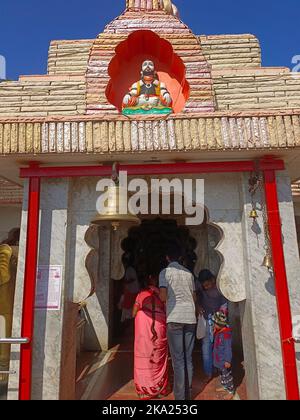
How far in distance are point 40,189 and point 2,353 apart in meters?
2.11

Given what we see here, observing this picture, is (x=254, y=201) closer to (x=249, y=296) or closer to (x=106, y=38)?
(x=249, y=296)

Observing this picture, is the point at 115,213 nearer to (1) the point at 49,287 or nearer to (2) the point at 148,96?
(1) the point at 49,287

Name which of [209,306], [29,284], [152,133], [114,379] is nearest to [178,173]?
[152,133]

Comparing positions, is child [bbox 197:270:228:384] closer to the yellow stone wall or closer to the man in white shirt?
the man in white shirt

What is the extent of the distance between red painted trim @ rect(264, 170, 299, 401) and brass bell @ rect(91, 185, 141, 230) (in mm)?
1463

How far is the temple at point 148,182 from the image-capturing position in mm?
3309

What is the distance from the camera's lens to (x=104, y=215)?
3.07 meters

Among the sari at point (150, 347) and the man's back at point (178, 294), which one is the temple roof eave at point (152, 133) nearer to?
the man's back at point (178, 294)

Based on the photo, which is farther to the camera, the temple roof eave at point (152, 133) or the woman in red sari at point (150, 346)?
the woman in red sari at point (150, 346)

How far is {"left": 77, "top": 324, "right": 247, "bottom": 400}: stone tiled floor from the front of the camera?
4289 millimetres

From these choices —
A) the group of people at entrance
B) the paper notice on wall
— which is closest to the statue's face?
the group of people at entrance

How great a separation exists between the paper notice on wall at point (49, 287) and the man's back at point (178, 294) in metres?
1.23

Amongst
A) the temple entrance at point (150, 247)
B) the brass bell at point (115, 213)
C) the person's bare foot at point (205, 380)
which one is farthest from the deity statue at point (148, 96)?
the person's bare foot at point (205, 380)

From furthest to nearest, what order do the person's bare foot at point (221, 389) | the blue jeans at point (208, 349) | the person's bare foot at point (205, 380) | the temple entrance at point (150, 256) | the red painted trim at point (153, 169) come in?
1. the temple entrance at point (150, 256)
2. the blue jeans at point (208, 349)
3. the person's bare foot at point (205, 380)
4. the person's bare foot at point (221, 389)
5. the red painted trim at point (153, 169)
